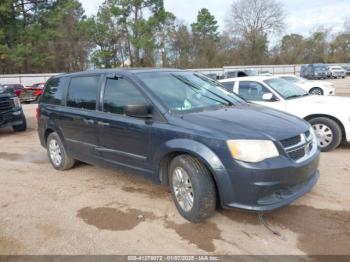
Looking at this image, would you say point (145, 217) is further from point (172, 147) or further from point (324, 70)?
point (324, 70)

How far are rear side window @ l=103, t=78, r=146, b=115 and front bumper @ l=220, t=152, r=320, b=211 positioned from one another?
1.58m

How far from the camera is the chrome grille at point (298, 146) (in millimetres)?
3700

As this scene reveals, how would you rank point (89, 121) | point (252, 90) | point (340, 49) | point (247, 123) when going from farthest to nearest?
point (340, 49), point (252, 90), point (89, 121), point (247, 123)

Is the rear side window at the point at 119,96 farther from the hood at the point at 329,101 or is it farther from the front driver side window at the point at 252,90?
the hood at the point at 329,101

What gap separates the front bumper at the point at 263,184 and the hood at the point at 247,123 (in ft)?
1.00

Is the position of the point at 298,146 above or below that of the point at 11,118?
above

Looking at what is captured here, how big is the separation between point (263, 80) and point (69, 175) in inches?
175

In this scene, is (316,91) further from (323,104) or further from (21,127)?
(21,127)

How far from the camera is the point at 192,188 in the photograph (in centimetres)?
382

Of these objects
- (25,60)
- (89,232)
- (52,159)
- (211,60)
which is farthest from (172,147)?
(211,60)

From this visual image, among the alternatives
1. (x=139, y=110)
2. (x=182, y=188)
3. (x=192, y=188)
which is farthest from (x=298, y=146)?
(x=139, y=110)

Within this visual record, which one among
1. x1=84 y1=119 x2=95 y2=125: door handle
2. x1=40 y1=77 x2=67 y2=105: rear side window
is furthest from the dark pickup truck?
x1=84 y1=119 x2=95 y2=125: door handle

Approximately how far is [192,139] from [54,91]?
3435 millimetres

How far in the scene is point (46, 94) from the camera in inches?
256
